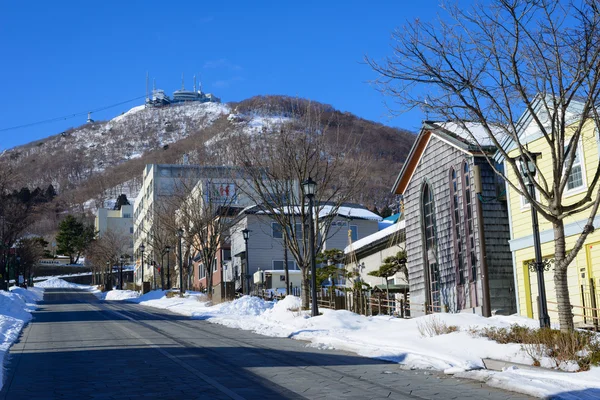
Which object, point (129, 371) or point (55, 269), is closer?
point (129, 371)

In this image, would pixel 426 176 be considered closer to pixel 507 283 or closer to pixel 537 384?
pixel 507 283

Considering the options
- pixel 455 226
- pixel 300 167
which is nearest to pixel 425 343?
pixel 455 226

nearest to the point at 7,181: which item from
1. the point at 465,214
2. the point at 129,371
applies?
the point at 465,214

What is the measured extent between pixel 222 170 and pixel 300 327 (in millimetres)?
25141

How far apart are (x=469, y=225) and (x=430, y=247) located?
3.61m

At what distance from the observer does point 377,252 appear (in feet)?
126

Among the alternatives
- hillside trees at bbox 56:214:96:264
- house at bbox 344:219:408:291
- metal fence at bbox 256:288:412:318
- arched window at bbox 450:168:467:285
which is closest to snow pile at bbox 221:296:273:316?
metal fence at bbox 256:288:412:318

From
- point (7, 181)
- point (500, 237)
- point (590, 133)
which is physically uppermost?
point (7, 181)

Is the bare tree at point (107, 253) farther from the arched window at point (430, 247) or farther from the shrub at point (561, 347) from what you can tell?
the shrub at point (561, 347)

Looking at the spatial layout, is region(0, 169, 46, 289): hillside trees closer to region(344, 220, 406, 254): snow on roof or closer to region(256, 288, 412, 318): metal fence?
region(344, 220, 406, 254): snow on roof

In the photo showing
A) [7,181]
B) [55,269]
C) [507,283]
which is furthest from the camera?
[55,269]

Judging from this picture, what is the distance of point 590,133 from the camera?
19859 millimetres

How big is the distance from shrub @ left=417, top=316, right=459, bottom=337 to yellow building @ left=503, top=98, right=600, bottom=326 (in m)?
3.67

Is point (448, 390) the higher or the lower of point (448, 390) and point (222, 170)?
the lower
